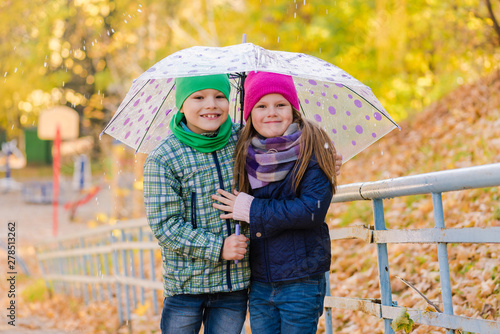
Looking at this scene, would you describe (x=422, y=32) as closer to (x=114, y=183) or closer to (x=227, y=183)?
(x=114, y=183)

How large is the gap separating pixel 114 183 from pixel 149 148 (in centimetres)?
898

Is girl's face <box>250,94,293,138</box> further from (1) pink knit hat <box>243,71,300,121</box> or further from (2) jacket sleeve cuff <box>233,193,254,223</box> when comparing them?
(2) jacket sleeve cuff <box>233,193,254,223</box>

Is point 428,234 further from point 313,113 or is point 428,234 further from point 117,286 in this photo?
point 117,286

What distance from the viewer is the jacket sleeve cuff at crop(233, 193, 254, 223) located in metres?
2.38

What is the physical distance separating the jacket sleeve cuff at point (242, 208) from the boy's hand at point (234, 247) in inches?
3.5

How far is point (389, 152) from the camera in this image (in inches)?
364

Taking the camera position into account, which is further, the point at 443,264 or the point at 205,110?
the point at 205,110

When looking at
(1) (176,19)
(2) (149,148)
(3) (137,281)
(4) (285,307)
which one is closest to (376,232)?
(4) (285,307)

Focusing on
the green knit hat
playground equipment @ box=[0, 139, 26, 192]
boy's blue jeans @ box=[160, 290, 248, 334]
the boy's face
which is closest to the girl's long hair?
the boy's face

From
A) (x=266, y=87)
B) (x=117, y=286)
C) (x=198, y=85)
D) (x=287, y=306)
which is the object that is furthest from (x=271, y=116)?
(x=117, y=286)

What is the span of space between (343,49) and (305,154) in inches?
345

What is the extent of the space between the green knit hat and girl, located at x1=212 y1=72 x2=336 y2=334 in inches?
7.8

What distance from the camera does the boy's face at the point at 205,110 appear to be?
A: 8.29 feet

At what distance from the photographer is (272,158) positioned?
2.40 metres
